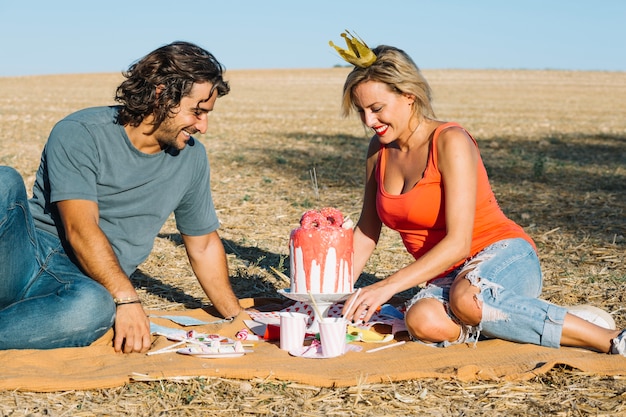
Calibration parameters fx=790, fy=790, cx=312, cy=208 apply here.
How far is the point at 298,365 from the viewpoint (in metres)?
4.14

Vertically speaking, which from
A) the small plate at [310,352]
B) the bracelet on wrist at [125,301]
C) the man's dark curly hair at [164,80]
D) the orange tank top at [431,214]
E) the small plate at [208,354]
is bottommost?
the small plate at [310,352]

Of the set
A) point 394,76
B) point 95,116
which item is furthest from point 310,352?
point 95,116

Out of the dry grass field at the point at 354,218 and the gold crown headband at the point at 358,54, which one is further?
the gold crown headband at the point at 358,54

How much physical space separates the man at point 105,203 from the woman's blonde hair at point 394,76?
2.58 feet

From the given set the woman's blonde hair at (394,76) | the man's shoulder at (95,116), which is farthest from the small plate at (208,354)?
the woman's blonde hair at (394,76)

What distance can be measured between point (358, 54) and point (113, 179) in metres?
1.60

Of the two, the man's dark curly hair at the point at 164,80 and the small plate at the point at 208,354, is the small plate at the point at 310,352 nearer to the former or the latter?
the small plate at the point at 208,354

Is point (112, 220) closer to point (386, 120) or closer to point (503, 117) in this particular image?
point (386, 120)

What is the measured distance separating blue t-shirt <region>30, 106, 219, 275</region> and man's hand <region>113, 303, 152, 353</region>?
1.83ft

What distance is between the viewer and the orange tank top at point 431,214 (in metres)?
4.67

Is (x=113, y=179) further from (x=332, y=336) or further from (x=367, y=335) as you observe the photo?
(x=367, y=335)

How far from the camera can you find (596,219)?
27.6 ft

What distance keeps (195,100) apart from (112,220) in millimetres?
874

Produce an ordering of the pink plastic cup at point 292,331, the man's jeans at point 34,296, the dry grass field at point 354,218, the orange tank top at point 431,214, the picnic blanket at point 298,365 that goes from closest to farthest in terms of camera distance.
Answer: the dry grass field at point 354,218, the picnic blanket at point 298,365, the man's jeans at point 34,296, the pink plastic cup at point 292,331, the orange tank top at point 431,214
